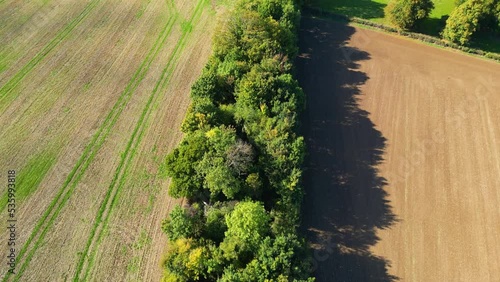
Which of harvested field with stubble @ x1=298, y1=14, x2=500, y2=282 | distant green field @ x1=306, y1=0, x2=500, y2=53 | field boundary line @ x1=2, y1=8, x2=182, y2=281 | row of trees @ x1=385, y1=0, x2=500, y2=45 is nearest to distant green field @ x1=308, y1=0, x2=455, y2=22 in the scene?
distant green field @ x1=306, y1=0, x2=500, y2=53

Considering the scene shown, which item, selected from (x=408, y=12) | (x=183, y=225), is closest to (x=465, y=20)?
(x=408, y=12)

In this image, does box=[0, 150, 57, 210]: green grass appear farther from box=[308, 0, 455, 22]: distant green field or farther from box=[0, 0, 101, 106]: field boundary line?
box=[308, 0, 455, 22]: distant green field

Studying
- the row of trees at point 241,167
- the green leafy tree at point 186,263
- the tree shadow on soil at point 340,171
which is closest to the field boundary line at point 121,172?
the row of trees at point 241,167

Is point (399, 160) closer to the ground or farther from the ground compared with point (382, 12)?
closer to the ground

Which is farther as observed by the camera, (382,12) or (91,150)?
(382,12)

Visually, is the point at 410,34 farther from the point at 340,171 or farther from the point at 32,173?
the point at 32,173

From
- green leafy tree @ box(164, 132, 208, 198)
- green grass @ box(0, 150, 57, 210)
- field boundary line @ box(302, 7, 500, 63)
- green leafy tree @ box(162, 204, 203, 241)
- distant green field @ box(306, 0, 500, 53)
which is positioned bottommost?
green grass @ box(0, 150, 57, 210)

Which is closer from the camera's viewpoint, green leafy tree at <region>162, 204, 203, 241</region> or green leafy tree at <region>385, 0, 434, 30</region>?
green leafy tree at <region>162, 204, 203, 241</region>
